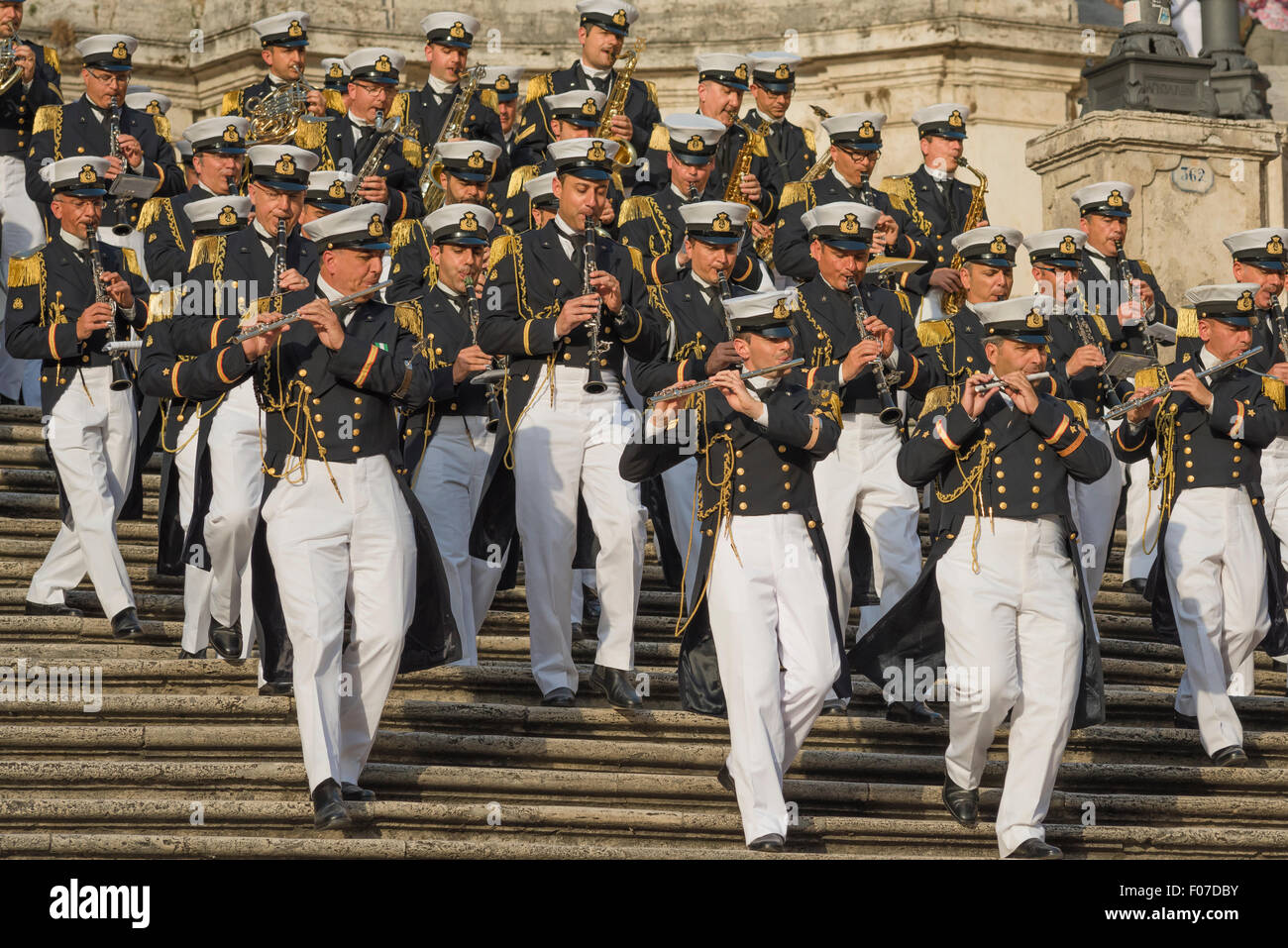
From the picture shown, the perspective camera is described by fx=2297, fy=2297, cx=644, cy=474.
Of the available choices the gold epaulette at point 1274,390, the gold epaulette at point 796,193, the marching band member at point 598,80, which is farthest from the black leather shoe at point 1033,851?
the marching band member at point 598,80

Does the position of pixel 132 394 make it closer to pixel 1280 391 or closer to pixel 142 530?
pixel 142 530

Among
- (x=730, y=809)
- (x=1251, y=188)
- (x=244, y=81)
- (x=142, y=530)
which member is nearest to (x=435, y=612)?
Answer: (x=730, y=809)

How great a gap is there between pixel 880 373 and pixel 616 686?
6.36ft

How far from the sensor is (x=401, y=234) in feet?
43.4

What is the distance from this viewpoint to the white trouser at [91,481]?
37.7ft

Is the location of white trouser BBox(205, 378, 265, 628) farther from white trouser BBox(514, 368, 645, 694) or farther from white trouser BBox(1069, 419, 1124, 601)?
white trouser BBox(1069, 419, 1124, 601)

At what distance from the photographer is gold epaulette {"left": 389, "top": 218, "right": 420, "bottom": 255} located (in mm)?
13133

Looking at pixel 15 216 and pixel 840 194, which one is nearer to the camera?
pixel 840 194

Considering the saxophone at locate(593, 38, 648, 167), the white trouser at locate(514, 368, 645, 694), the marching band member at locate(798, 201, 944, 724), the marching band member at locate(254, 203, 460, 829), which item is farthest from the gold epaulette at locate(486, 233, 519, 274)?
the saxophone at locate(593, 38, 648, 167)

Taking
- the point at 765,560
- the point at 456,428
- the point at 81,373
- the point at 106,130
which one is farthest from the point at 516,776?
the point at 106,130

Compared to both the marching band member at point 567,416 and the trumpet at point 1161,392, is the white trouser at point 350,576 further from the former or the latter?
the trumpet at point 1161,392

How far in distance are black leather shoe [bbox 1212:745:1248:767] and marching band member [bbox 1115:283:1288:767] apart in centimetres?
31

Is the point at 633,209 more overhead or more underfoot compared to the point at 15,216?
more underfoot

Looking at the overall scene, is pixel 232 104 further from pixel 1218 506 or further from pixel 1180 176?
pixel 1218 506
